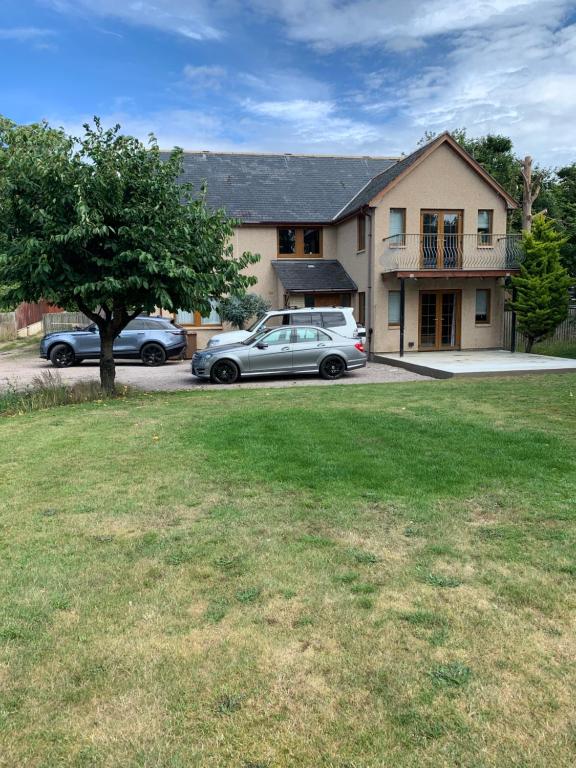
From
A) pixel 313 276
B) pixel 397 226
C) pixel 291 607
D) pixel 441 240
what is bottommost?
pixel 291 607

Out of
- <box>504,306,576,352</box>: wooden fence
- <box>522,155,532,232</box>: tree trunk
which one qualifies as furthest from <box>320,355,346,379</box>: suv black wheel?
<box>522,155,532,232</box>: tree trunk

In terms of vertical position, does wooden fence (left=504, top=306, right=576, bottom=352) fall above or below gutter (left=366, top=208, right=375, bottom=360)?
below

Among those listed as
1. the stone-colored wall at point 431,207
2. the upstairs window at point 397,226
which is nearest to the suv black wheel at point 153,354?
the stone-colored wall at point 431,207

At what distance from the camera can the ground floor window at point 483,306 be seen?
76.6 feet

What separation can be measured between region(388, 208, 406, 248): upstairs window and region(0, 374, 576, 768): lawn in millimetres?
15854

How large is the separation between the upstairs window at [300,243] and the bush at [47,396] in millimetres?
14235

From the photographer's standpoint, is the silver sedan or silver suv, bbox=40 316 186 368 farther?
silver suv, bbox=40 316 186 368

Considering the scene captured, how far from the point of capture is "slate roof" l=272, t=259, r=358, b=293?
77.0 feet

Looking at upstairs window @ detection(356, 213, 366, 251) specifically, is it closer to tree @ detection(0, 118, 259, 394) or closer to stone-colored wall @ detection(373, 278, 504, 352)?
stone-colored wall @ detection(373, 278, 504, 352)

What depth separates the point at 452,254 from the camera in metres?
22.5

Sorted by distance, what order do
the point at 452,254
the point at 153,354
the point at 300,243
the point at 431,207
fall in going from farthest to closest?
the point at 300,243
the point at 452,254
the point at 431,207
the point at 153,354

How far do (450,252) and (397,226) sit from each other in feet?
7.26

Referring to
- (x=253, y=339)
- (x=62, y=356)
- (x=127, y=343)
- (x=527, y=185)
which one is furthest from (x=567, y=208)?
(x=62, y=356)

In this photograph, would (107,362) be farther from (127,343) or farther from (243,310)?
(243,310)
